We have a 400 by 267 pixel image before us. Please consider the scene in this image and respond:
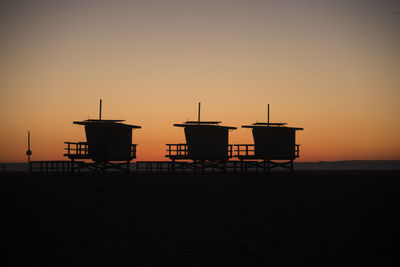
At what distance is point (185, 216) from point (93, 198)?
5611 millimetres

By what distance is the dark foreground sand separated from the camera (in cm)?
857

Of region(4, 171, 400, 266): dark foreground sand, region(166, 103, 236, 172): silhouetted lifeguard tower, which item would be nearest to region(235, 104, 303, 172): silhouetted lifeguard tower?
region(166, 103, 236, 172): silhouetted lifeguard tower

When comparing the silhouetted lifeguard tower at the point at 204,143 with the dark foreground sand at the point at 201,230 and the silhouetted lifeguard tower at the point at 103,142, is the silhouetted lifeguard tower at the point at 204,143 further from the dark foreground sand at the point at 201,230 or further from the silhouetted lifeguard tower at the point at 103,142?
the dark foreground sand at the point at 201,230

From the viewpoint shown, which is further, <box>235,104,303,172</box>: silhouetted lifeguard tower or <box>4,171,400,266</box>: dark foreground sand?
<box>235,104,303,172</box>: silhouetted lifeguard tower

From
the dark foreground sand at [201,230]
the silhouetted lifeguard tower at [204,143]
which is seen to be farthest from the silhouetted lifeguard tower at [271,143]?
the dark foreground sand at [201,230]

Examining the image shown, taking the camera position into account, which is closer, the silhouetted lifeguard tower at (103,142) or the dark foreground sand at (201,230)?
the dark foreground sand at (201,230)

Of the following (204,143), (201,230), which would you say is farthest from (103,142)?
(201,230)

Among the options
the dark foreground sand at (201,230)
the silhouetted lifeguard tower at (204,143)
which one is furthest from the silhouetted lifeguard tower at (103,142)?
the dark foreground sand at (201,230)

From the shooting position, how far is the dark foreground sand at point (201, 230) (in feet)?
28.1

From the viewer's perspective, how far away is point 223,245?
31.3 feet

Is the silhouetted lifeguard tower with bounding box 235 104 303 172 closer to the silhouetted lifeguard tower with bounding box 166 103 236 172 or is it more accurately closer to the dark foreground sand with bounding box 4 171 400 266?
the silhouetted lifeguard tower with bounding box 166 103 236 172

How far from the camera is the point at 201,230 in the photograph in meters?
11.0

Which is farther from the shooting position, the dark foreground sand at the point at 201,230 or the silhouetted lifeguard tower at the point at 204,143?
the silhouetted lifeguard tower at the point at 204,143

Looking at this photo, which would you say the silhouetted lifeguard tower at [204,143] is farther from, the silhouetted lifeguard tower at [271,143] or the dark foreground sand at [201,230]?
the dark foreground sand at [201,230]
